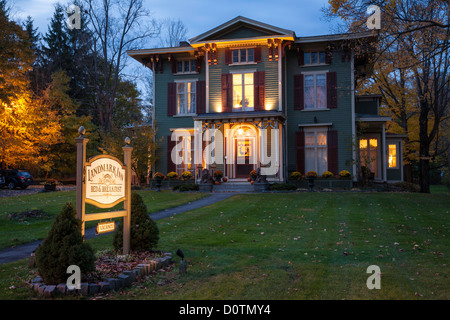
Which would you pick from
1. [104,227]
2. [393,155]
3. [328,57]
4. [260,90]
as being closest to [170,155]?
[260,90]

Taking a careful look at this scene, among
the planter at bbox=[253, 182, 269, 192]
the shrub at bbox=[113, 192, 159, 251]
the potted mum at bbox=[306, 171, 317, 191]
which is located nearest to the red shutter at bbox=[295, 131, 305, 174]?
the potted mum at bbox=[306, 171, 317, 191]

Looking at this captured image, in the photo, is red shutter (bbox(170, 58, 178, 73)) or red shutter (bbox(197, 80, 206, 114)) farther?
red shutter (bbox(170, 58, 178, 73))

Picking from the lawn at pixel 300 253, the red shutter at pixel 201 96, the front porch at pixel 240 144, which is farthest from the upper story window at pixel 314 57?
the lawn at pixel 300 253

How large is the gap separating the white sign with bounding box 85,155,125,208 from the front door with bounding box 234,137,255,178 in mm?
16119

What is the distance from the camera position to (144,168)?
24.4 m

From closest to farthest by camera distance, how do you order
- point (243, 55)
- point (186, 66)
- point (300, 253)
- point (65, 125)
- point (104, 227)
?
point (104, 227) < point (300, 253) < point (243, 55) < point (186, 66) < point (65, 125)

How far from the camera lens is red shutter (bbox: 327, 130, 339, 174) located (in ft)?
71.7

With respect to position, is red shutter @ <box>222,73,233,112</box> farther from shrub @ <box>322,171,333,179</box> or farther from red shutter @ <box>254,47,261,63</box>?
shrub @ <box>322,171,333,179</box>

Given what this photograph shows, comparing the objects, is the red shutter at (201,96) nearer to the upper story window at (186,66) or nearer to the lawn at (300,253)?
the upper story window at (186,66)

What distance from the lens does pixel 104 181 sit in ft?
19.9

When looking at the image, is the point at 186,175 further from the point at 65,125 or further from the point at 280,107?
the point at 65,125

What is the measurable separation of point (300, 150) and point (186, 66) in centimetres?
902

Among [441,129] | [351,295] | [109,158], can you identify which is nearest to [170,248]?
[109,158]

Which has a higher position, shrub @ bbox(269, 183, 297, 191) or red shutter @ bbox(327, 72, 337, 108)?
red shutter @ bbox(327, 72, 337, 108)
